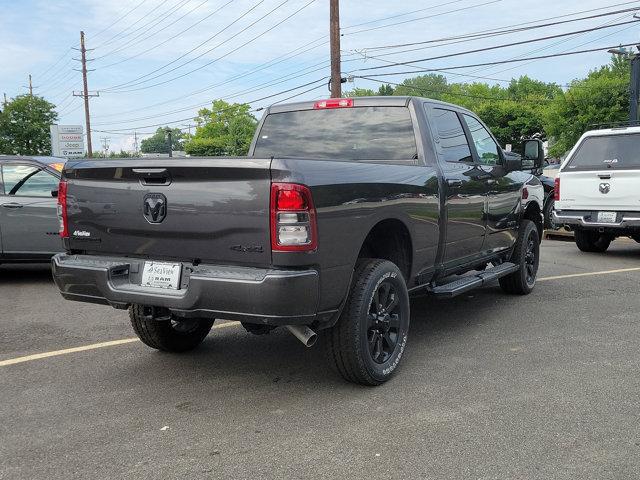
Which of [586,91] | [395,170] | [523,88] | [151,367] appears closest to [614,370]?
[395,170]

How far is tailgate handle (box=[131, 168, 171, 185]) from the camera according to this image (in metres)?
Answer: 3.54

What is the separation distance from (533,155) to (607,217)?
10.4 ft

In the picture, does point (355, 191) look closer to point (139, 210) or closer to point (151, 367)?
point (139, 210)

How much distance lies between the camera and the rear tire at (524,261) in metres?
6.57

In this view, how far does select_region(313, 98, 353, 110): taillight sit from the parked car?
12.9 feet

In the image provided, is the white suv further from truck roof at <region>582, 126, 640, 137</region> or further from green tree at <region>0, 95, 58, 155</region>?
green tree at <region>0, 95, 58, 155</region>

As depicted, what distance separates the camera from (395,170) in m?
4.13

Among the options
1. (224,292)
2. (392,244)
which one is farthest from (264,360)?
(224,292)

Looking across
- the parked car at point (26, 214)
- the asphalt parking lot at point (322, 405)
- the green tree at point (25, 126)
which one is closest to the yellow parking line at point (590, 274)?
the asphalt parking lot at point (322, 405)

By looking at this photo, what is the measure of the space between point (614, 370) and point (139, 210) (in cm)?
331

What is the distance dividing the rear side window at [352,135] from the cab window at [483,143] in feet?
3.93

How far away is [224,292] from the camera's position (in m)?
3.28

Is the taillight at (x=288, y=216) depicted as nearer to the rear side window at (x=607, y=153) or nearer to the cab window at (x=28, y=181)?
the cab window at (x=28, y=181)

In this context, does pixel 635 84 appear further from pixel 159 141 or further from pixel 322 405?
pixel 159 141
